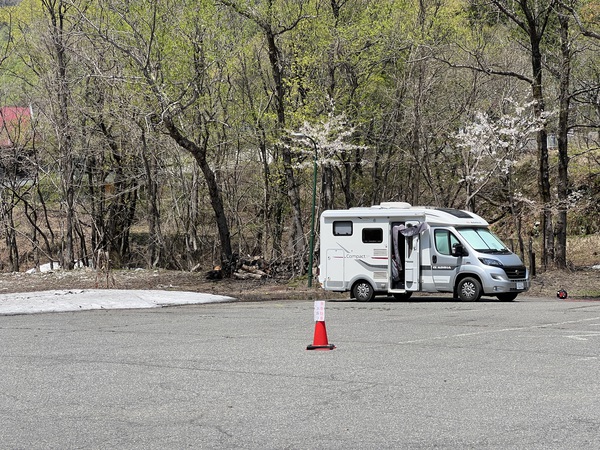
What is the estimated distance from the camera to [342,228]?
2662 cm

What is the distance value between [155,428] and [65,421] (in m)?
1.04

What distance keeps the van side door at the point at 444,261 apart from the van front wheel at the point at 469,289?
0.93 feet

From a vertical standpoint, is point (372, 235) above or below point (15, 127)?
below

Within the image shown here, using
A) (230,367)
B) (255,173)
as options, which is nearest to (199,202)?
(255,173)

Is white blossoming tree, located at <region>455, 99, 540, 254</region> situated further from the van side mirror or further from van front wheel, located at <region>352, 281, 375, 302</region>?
van front wheel, located at <region>352, 281, 375, 302</region>

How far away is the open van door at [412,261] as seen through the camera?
25766 millimetres

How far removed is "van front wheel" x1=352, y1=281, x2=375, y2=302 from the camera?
86.4ft

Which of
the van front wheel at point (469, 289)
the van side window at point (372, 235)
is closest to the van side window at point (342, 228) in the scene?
the van side window at point (372, 235)

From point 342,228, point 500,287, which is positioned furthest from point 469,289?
point 342,228

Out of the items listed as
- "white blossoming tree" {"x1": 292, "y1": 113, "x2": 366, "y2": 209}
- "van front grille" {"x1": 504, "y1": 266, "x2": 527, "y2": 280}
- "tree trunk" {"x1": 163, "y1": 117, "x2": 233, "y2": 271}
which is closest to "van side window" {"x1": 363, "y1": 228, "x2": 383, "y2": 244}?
"van front grille" {"x1": 504, "y1": 266, "x2": 527, "y2": 280}

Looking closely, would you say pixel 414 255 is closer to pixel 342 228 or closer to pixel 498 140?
pixel 342 228

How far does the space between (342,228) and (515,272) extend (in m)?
5.43

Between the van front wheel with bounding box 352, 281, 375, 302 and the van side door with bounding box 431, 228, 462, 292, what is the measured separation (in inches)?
80.2

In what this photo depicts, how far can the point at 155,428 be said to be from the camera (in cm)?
845
